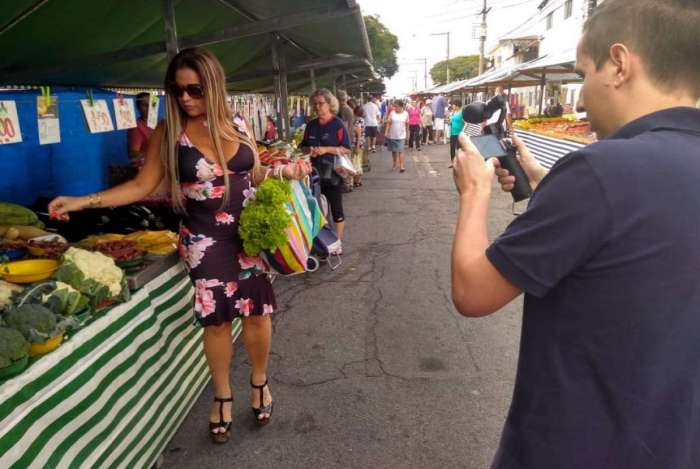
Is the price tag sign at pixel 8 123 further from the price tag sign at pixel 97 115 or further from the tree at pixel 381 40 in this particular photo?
the tree at pixel 381 40

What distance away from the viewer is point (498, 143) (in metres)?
1.51

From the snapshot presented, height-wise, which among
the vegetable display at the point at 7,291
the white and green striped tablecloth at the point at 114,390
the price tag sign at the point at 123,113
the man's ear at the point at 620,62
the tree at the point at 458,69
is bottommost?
the white and green striped tablecloth at the point at 114,390

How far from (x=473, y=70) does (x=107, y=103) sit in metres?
92.7

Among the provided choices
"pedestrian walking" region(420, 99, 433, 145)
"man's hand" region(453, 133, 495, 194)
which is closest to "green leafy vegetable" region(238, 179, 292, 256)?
"man's hand" region(453, 133, 495, 194)

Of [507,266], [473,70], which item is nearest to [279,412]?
[507,266]

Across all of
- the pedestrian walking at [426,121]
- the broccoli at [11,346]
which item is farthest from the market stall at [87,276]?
the pedestrian walking at [426,121]

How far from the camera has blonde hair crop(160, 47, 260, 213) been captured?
2.63 meters

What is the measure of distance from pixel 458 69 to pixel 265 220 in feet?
330

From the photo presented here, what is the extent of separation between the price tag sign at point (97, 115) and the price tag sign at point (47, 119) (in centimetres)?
36

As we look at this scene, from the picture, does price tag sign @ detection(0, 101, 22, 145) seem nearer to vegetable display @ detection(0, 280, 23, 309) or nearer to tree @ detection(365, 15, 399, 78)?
vegetable display @ detection(0, 280, 23, 309)

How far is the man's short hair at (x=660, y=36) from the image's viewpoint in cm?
101

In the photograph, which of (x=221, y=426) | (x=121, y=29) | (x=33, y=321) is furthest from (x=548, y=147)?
(x=33, y=321)

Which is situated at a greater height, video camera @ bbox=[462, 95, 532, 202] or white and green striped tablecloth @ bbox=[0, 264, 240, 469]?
video camera @ bbox=[462, 95, 532, 202]

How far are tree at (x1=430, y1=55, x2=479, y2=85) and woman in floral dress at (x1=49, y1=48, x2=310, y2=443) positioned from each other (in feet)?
284
